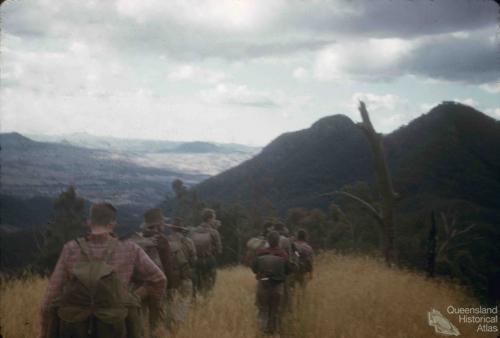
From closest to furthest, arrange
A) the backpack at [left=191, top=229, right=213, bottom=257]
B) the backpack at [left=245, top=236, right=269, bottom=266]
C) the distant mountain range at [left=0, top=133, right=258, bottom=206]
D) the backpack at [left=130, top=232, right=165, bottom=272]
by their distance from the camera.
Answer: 1. the backpack at [left=130, top=232, right=165, bottom=272]
2. the backpack at [left=245, top=236, right=269, bottom=266]
3. the backpack at [left=191, top=229, right=213, bottom=257]
4. the distant mountain range at [left=0, top=133, right=258, bottom=206]

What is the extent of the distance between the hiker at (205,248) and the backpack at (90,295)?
19.1ft

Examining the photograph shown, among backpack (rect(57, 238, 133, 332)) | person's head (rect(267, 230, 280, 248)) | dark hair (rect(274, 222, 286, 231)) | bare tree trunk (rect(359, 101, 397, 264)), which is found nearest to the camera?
backpack (rect(57, 238, 133, 332))

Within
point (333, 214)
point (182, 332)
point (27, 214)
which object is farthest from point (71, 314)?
point (27, 214)

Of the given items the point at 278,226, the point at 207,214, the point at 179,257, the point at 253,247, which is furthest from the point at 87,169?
the point at 179,257

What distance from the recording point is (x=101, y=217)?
4.15 meters

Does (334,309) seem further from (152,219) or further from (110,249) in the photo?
(110,249)

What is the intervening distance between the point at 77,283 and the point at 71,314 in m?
0.24

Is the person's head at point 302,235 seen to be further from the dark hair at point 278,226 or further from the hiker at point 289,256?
the dark hair at point 278,226

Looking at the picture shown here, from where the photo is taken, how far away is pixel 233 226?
51719mm

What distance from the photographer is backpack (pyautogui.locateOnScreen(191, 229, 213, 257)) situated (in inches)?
387

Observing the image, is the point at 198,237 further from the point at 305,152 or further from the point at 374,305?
the point at 305,152

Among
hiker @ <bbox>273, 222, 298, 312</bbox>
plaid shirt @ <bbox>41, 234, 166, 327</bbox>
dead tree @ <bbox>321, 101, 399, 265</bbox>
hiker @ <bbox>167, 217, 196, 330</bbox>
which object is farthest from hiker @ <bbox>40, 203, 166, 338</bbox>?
dead tree @ <bbox>321, 101, 399, 265</bbox>

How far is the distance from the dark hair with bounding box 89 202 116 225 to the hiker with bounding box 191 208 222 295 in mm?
5695

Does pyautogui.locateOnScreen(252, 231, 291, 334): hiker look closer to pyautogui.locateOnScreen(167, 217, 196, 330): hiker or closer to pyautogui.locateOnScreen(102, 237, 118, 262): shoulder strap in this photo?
pyautogui.locateOnScreen(167, 217, 196, 330): hiker
